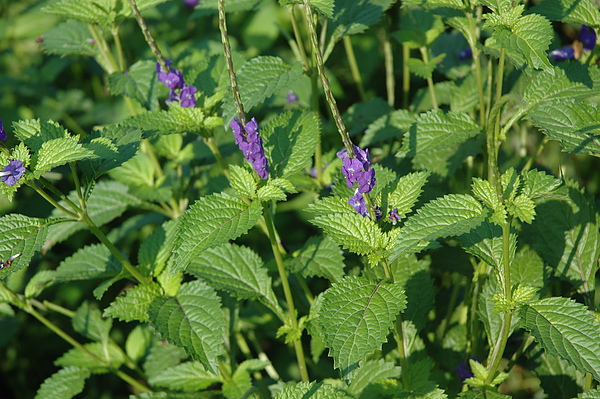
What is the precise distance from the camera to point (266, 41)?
178 inches

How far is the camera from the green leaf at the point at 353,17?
2502mm

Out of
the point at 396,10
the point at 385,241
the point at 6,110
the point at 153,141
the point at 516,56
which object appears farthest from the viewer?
the point at 6,110

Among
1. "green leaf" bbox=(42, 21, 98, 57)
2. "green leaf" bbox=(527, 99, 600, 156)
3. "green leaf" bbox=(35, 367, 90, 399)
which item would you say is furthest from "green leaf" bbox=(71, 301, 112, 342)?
"green leaf" bbox=(527, 99, 600, 156)

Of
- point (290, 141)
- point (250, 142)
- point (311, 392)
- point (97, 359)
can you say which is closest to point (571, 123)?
point (290, 141)

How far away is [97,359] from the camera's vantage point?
272 centimetres

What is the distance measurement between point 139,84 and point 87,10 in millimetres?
400

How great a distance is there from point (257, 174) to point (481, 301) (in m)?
1.01

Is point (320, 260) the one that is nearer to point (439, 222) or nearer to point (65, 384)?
point (439, 222)

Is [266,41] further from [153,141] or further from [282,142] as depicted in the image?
[282,142]

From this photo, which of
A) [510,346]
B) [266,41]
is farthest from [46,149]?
[266,41]

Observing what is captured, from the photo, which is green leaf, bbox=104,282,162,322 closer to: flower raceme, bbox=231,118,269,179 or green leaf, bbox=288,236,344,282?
green leaf, bbox=288,236,344,282

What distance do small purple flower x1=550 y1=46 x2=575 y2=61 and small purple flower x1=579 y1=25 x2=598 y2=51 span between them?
6cm

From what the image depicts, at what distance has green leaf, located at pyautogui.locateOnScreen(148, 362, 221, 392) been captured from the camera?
2404mm

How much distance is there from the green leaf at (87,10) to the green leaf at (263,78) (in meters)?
0.74
